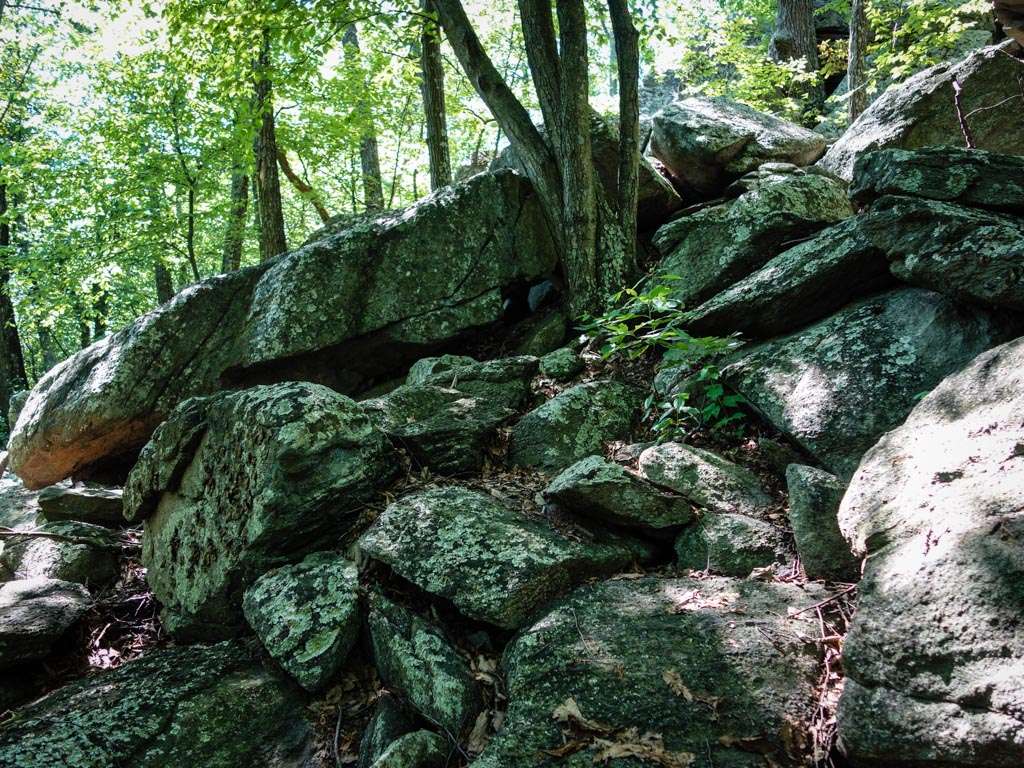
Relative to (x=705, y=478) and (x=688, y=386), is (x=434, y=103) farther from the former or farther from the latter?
(x=705, y=478)

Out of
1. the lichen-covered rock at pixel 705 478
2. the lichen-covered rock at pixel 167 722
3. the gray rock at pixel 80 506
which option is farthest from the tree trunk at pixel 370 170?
the lichen-covered rock at pixel 167 722

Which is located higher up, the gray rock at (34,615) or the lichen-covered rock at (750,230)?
the lichen-covered rock at (750,230)

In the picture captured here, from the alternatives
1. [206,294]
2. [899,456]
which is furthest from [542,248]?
[899,456]

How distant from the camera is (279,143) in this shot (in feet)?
46.8

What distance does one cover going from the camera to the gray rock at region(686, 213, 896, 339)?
16.6 ft

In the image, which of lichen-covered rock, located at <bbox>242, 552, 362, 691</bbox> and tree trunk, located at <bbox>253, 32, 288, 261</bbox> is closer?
lichen-covered rock, located at <bbox>242, 552, 362, 691</bbox>

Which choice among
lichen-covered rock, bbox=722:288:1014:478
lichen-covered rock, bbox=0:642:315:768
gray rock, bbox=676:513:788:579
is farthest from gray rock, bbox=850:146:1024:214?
lichen-covered rock, bbox=0:642:315:768

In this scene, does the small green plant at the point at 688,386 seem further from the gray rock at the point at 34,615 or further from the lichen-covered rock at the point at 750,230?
the gray rock at the point at 34,615

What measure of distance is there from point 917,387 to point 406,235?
18.6 ft

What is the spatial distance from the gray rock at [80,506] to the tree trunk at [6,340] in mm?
13056

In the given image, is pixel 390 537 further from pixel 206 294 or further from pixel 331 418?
pixel 206 294

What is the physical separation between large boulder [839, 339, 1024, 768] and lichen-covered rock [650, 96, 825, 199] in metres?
6.23

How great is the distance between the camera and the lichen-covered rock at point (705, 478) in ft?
13.7

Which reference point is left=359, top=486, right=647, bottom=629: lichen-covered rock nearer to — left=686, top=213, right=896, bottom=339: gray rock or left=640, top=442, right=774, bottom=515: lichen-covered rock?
left=640, top=442, right=774, bottom=515: lichen-covered rock
